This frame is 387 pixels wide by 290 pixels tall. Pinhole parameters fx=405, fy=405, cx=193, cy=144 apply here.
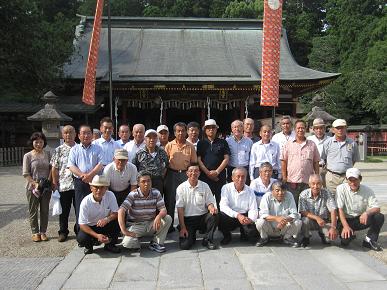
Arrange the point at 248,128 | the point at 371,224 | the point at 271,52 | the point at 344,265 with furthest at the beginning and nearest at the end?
the point at 271,52, the point at 248,128, the point at 371,224, the point at 344,265

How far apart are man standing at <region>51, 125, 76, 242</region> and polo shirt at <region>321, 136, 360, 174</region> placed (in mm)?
3553

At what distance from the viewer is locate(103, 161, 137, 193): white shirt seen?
200 inches

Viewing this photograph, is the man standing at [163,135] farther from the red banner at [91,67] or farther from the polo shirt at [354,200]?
the red banner at [91,67]

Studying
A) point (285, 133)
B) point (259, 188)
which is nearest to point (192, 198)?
point (259, 188)

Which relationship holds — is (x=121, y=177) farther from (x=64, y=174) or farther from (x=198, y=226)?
(x=198, y=226)

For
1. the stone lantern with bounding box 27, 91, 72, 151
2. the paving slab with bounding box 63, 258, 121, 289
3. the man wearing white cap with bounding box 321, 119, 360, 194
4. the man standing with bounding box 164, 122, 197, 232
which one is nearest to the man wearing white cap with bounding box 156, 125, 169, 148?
the man standing with bounding box 164, 122, 197, 232

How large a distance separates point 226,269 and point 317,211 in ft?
5.07

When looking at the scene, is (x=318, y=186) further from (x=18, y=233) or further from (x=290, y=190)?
(x=18, y=233)

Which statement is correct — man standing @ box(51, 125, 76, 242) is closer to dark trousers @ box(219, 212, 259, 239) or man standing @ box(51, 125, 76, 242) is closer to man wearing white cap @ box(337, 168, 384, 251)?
dark trousers @ box(219, 212, 259, 239)

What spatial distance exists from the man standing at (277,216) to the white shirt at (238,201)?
13 centimetres

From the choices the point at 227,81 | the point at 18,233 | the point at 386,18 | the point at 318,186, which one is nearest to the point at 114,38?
the point at 227,81

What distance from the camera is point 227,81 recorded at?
15516mm

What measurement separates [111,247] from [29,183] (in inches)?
58.2

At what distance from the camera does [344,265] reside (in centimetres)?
435
